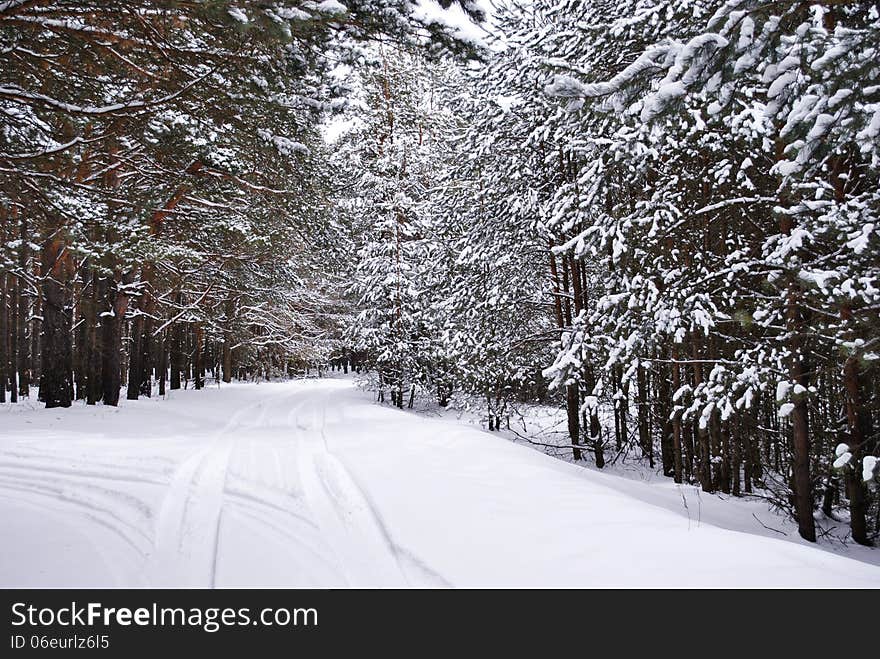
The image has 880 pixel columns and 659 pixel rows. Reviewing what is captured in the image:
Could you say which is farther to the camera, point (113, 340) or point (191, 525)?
point (113, 340)

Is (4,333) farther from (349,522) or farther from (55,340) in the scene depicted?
(349,522)

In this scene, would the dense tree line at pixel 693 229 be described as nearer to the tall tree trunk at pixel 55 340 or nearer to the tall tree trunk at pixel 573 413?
the tall tree trunk at pixel 573 413

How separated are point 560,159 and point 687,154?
→ 9.81ft

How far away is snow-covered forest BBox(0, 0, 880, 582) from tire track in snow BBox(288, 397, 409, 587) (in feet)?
11.1

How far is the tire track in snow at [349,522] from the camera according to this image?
151 inches

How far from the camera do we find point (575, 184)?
745cm

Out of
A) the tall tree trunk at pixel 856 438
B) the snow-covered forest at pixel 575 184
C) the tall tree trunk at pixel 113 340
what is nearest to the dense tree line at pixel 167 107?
the snow-covered forest at pixel 575 184

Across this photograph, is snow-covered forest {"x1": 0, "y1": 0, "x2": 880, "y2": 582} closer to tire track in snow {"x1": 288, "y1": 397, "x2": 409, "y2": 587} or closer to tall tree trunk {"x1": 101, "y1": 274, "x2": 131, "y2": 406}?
tall tree trunk {"x1": 101, "y1": 274, "x2": 131, "y2": 406}

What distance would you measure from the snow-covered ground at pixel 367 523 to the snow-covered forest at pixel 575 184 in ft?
4.80

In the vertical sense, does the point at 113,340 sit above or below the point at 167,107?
below

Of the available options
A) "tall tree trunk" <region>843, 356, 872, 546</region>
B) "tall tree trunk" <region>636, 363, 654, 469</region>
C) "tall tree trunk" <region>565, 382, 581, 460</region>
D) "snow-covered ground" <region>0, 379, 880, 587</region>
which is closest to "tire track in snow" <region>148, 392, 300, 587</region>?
"snow-covered ground" <region>0, 379, 880, 587</region>

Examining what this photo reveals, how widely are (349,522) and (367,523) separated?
20cm
